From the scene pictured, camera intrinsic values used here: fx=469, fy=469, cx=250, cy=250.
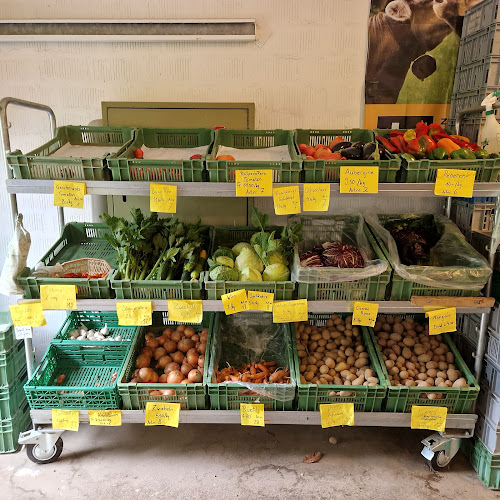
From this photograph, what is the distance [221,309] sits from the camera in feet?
7.80

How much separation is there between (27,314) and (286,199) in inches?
57.1

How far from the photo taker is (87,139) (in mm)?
2846

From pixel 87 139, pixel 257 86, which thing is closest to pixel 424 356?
pixel 257 86

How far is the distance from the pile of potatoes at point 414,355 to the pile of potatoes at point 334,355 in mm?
137

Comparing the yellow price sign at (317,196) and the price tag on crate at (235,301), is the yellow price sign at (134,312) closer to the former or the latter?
the price tag on crate at (235,301)

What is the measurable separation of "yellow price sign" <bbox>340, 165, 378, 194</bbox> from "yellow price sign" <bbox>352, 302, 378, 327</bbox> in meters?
0.58

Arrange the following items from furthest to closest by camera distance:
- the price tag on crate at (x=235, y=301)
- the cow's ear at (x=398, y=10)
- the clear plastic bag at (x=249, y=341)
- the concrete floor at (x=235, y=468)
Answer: the cow's ear at (x=398, y=10)
the clear plastic bag at (x=249, y=341)
the concrete floor at (x=235, y=468)
the price tag on crate at (x=235, y=301)

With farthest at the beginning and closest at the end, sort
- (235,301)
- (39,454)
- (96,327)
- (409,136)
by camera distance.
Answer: (96,327), (39,454), (409,136), (235,301)

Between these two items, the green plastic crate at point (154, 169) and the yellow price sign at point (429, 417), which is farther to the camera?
the yellow price sign at point (429, 417)

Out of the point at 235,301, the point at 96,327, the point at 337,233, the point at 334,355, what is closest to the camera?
the point at 235,301

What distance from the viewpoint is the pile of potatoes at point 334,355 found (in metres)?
2.60

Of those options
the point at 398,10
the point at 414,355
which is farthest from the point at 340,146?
the point at 414,355

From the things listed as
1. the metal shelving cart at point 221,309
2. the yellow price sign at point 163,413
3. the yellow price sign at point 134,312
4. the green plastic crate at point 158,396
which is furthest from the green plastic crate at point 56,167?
the yellow price sign at point 163,413

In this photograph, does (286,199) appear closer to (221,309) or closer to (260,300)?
(260,300)
